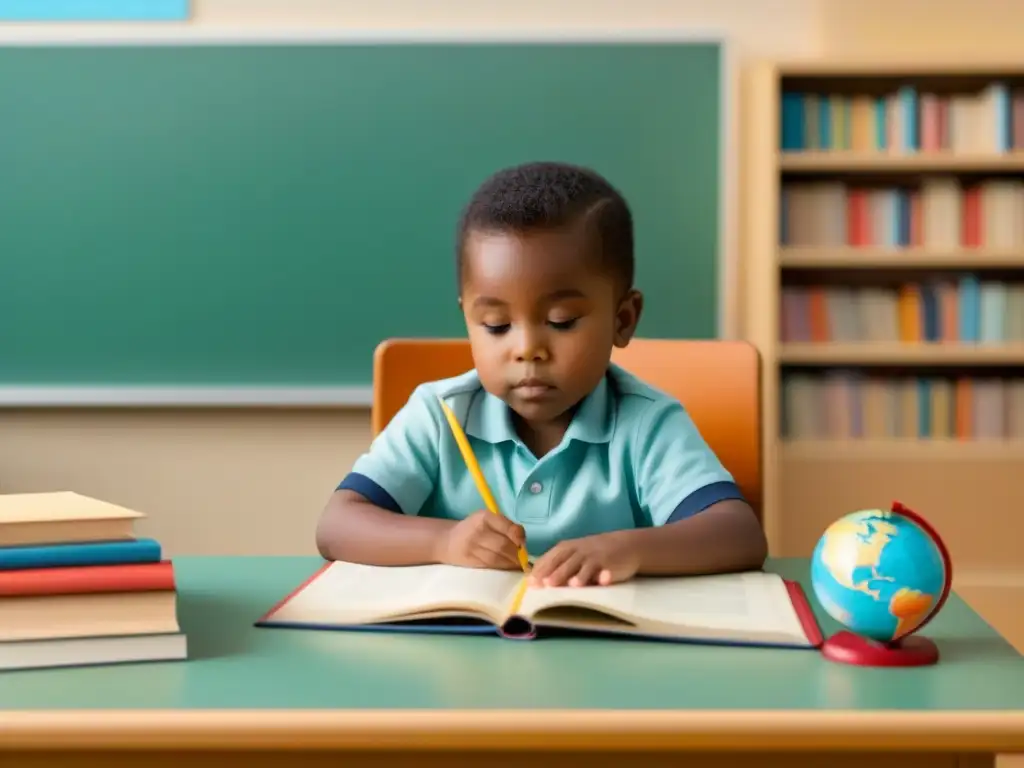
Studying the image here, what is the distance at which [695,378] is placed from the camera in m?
1.48

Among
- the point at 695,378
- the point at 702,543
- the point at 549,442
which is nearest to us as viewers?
the point at 702,543

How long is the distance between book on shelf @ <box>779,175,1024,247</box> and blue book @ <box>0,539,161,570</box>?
2.64 meters

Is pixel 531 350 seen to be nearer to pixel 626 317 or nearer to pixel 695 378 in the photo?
pixel 626 317

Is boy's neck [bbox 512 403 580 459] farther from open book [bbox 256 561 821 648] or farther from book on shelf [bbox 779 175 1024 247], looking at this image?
book on shelf [bbox 779 175 1024 247]

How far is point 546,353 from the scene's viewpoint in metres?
1.03

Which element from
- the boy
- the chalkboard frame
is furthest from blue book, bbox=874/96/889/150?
the boy

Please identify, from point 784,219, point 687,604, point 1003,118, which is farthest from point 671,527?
point 1003,118

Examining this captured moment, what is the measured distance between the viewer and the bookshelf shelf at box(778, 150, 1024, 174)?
10.1 feet

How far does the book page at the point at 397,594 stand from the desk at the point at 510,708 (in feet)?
0.15

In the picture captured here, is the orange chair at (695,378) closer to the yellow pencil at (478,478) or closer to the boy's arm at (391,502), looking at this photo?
the boy's arm at (391,502)

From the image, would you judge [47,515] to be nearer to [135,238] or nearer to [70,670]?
[70,670]

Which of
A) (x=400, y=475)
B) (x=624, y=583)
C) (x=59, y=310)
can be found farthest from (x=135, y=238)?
(x=624, y=583)

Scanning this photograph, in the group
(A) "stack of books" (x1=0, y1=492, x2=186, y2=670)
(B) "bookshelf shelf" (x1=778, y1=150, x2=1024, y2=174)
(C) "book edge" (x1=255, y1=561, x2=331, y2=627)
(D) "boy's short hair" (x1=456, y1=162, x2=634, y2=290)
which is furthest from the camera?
(B) "bookshelf shelf" (x1=778, y1=150, x2=1024, y2=174)

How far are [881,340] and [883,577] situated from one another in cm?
258
